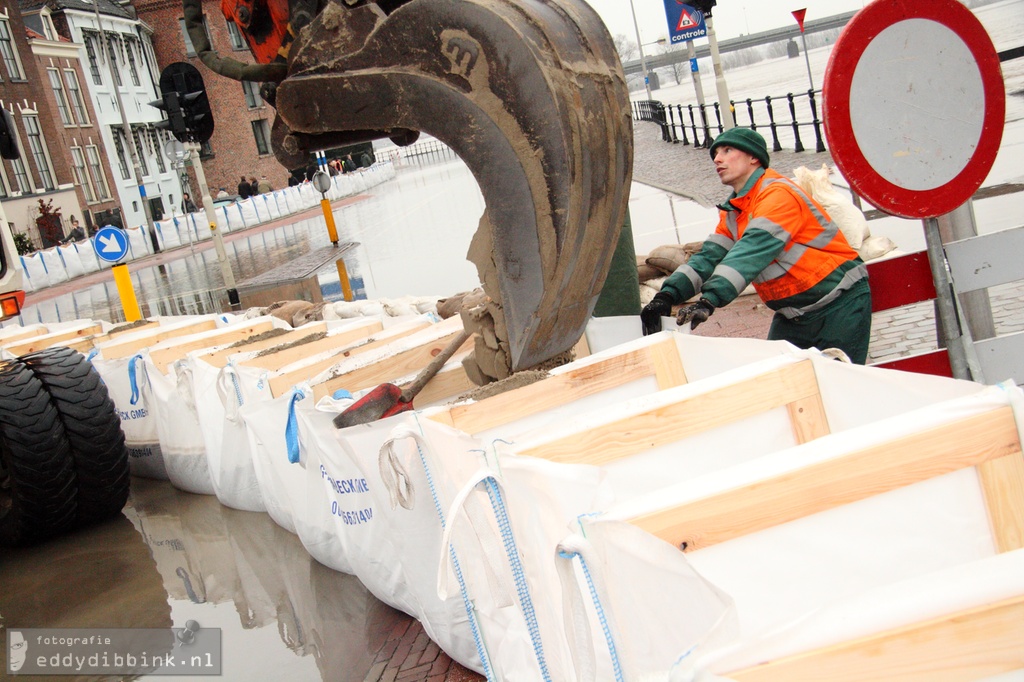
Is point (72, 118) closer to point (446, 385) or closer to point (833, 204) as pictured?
point (833, 204)

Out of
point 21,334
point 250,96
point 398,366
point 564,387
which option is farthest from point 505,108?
point 250,96

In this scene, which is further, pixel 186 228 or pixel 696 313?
pixel 186 228

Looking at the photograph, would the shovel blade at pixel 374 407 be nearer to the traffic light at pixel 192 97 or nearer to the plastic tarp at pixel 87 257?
the traffic light at pixel 192 97

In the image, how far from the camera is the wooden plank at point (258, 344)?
211 inches

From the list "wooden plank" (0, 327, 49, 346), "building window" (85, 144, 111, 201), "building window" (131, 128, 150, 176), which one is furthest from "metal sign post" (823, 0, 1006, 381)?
"building window" (131, 128, 150, 176)

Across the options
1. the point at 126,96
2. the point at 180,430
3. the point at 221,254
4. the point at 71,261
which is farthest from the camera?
the point at 126,96

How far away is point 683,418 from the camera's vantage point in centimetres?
244

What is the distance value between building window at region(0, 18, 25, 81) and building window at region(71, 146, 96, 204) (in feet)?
13.6

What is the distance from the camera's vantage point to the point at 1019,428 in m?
1.83

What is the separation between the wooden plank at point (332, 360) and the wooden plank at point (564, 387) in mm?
1452

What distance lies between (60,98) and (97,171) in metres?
3.27

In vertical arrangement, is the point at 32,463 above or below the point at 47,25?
below

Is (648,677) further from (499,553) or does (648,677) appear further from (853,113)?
(853,113)

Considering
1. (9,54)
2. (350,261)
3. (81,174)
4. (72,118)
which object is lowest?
(350,261)
